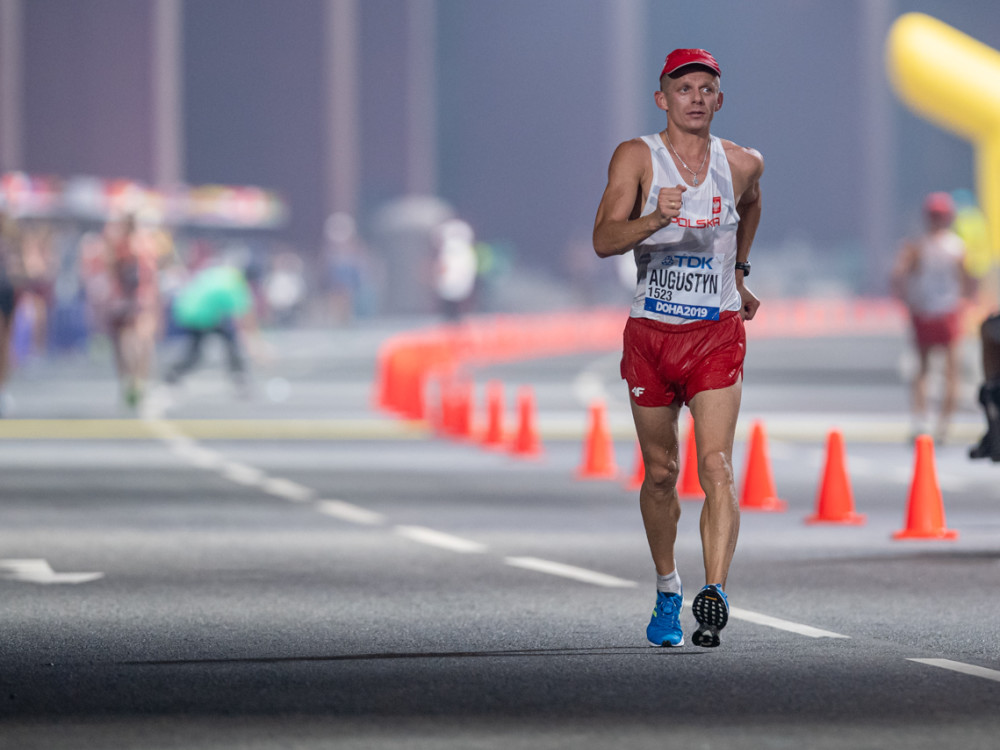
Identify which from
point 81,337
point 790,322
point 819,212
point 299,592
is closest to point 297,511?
point 299,592

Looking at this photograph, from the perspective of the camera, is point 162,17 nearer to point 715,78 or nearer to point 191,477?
point 191,477

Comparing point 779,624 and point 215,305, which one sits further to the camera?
point 215,305

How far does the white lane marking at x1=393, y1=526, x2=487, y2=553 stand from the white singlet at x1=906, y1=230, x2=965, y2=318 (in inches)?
281

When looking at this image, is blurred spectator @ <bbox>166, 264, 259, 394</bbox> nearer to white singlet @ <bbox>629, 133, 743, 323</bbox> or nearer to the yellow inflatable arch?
the yellow inflatable arch

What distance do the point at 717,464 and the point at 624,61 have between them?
60296 mm

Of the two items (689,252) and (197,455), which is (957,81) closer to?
(197,455)

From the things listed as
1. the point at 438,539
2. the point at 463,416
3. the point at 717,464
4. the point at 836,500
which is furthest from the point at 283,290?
the point at 717,464

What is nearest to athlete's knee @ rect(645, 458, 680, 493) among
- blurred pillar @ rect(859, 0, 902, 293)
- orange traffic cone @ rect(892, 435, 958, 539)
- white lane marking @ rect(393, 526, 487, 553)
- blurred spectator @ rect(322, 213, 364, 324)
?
white lane marking @ rect(393, 526, 487, 553)

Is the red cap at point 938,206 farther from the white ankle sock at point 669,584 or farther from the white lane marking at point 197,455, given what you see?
the white ankle sock at point 669,584

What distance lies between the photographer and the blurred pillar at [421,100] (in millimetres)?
66312

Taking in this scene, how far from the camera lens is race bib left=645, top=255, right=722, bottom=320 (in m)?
8.62

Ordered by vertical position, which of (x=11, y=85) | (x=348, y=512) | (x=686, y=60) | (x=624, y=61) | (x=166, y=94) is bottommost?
(x=348, y=512)

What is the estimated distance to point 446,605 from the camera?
1001 cm

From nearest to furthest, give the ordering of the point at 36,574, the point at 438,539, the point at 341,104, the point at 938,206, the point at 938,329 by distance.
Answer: the point at 36,574
the point at 438,539
the point at 938,206
the point at 938,329
the point at 341,104
